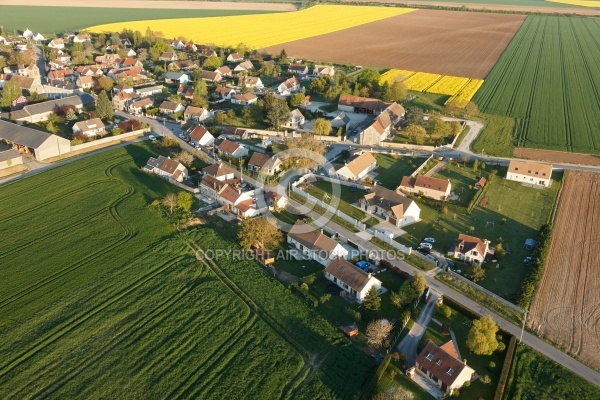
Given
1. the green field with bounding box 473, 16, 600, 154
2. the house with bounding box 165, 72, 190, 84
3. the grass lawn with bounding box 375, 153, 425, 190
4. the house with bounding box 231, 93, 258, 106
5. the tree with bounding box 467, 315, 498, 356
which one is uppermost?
the green field with bounding box 473, 16, 600, 154

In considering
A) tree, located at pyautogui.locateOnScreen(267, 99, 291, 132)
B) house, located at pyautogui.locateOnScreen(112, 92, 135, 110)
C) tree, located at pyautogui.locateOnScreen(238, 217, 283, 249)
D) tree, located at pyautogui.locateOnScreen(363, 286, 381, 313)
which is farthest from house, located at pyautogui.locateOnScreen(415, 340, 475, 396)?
house, located at pyautogui.locateOnScreen(112, 92, 135, 110)

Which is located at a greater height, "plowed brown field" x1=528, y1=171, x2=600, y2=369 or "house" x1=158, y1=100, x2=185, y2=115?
"plowed brown field" x1=528, y1=171, x2=600, y2=369

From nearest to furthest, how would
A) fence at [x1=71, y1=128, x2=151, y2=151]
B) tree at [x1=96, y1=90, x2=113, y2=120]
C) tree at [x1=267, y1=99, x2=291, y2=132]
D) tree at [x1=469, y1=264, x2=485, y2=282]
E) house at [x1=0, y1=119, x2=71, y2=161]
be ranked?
1. tree at [x1=469, y1=264, x2=485, y2=282]
2. house at [x1=0, y1=119, x2=71, y2=161]
3. fence at [x1=71, y1=128, x2=151, y2=151]
4. tree at [x1=267, y1=99, x2=291, y2=132]
5. tree at [x1=96, y1=90, x2=113, y2=120]

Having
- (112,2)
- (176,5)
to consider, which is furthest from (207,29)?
(112,2)

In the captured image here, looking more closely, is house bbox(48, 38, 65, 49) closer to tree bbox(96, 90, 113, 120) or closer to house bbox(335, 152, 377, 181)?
tree bbox(96, 90, 113, 120)

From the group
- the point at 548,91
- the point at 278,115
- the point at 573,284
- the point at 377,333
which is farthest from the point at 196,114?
the point at 548,91

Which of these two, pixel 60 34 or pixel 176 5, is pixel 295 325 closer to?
pixel 60 34
